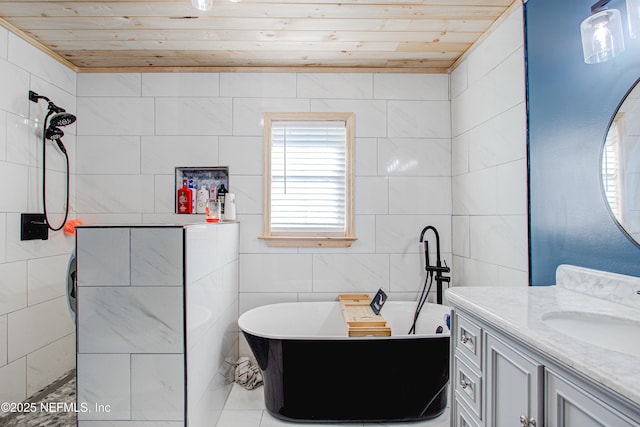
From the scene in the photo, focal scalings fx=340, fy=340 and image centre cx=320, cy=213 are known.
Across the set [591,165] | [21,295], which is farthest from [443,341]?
[21,295]

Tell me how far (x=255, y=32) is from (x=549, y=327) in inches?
85.1

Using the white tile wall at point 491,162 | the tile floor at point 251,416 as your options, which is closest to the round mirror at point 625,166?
the white tile wall at point 491,162

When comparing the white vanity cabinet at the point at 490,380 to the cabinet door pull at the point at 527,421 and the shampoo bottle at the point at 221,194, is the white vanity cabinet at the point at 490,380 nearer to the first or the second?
the cabinet door pull at the point at 527,421

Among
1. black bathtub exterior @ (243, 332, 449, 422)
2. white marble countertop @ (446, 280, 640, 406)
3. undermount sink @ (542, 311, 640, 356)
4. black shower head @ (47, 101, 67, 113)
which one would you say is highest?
black shower head @ (47, 101, 67, 113)

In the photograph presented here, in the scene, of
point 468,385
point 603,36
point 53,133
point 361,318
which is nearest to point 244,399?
point 361,318

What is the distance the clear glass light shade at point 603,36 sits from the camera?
120 cm

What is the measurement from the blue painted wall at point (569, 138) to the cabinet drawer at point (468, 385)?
2.15ft

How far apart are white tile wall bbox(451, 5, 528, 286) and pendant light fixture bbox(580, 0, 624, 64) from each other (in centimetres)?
53

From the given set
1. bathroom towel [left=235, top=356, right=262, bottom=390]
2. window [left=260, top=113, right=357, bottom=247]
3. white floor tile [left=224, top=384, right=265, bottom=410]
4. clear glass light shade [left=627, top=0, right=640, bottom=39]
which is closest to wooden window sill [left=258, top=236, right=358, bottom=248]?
window [left=260, top=113, right=357, bottom=247]

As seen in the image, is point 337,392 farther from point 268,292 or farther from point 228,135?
point 228,135

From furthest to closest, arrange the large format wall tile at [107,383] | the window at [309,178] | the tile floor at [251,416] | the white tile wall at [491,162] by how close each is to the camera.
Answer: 1. the window at [309,178]
2. the tile floor at [251,416]
3. the white tile wall at [491,162]
4. the large format wall tile at [107,383]

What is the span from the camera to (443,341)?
6.17 feet

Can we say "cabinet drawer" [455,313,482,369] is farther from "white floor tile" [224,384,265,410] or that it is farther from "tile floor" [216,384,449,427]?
"white floor tile" [224,384,265,410]

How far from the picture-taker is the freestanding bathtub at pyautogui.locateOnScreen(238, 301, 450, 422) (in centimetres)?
189
